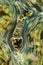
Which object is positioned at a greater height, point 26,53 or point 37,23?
point 37,23

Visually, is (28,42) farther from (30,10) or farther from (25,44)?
(30,10)

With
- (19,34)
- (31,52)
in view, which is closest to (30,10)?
(19,34)

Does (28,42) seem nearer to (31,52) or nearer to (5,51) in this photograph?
(31,52)

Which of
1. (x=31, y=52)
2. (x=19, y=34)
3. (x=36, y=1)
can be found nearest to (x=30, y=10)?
(x=36, y=1)

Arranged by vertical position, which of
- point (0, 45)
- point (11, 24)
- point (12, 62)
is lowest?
point (12, 62)

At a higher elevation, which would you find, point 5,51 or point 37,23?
point 37,23

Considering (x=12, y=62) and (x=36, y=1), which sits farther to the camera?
(x=36, y=1)
